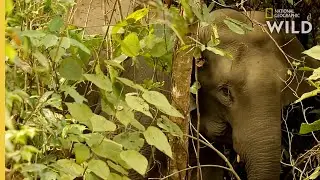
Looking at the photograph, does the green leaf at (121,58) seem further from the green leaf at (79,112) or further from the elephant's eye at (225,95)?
the elephant's eye at (225,95)

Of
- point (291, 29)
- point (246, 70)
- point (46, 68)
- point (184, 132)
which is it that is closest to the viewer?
point (46, 68)

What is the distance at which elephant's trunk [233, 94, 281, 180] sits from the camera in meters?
3.40

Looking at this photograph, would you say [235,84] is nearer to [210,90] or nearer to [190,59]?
[210,90]

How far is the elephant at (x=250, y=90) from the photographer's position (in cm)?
343

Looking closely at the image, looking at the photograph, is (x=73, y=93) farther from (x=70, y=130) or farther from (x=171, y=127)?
(x=171, y=127)

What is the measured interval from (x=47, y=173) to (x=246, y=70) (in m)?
1.92

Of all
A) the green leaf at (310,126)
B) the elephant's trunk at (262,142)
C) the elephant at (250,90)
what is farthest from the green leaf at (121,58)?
the elephant's trunk at (262,142)

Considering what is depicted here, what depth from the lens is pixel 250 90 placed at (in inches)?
139

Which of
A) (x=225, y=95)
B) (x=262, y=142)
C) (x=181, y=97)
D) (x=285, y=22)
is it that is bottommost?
(x=262, y=142)

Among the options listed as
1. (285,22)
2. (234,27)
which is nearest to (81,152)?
(234,27)

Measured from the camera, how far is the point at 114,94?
6.79ft

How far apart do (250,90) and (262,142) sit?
25cm

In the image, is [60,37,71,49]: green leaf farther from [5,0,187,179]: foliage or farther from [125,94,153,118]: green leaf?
[125,94,153,118]: green leaf

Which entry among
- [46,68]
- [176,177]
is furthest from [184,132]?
[46,68]
